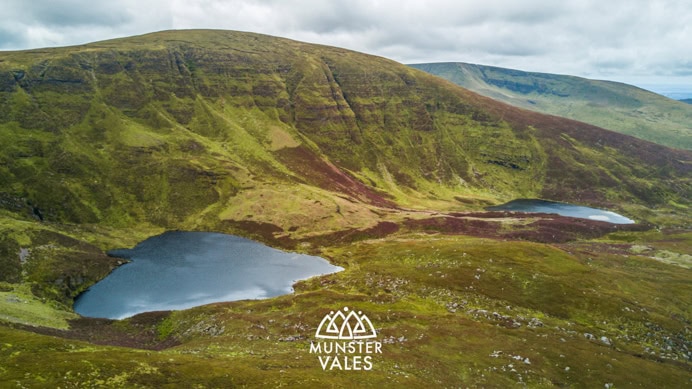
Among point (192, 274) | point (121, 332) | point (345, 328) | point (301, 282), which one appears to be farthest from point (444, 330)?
point (192, 274)

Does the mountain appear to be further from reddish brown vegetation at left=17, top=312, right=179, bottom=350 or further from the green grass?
reddish brown vegetation at left=17, top=312, right=179, bottom=350

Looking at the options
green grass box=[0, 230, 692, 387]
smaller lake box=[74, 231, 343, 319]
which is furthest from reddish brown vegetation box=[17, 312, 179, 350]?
smaller lake box=[74, 231, 343, 319]

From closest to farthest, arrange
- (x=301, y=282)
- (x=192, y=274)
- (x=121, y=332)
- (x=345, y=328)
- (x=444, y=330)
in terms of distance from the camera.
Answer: (x=444, y=330), (x=345, y=328), (x=121, y=332), (x=301, y=282), (x=192, y=274)

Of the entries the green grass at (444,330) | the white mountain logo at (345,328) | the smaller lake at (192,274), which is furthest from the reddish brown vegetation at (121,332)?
the white mountain logo at (345,328)

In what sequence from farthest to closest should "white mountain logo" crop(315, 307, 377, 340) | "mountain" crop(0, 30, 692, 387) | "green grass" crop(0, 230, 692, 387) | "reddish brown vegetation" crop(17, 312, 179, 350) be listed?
"reddish brown vegetation" crop(17, 312, 179, 350) → "white mountain logo" crop(315, 307, 377, 340) → "mountain" crop(0, 30, 692, 387) → "green grass" crop(0, 230, 692, 387)

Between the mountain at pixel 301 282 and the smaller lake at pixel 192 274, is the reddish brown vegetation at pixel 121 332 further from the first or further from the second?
the smaller lake at pixel 192 274

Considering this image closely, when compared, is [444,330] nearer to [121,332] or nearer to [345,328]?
[345,328]

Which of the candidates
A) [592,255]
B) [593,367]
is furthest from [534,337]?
[592,255]
